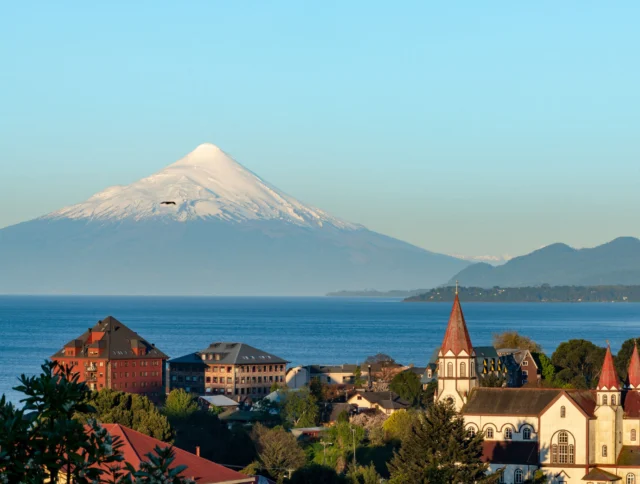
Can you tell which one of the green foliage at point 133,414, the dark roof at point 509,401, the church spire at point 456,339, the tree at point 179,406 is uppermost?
the church spire at point 456,339

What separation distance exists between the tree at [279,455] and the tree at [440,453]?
5919 millimetres

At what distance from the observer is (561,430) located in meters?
60.6

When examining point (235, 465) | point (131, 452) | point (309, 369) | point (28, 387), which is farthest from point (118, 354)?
point (28, 387)

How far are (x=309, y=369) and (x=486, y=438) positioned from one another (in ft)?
205

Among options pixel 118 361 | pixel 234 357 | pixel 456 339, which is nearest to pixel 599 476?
pixel 456 339

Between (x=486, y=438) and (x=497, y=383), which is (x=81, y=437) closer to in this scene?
(x=486, y=438)

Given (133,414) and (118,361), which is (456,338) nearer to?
(133,414)

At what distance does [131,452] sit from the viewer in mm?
39531

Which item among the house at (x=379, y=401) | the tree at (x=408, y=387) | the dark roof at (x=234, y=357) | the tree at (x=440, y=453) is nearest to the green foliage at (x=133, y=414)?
the tree at (x=440, y=453)

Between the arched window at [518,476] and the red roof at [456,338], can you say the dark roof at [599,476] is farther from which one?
the red roof at [456,338]

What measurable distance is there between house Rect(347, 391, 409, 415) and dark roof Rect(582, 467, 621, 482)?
35126 millimetres

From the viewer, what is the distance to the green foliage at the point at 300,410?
280 feet

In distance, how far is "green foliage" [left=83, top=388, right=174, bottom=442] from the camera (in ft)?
202

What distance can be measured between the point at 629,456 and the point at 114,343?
5835cm
